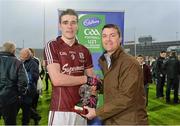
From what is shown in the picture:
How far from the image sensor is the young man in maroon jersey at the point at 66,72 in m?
3.71

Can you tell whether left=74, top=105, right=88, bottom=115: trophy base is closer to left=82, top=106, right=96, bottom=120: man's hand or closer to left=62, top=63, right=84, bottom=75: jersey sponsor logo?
left=82, top=106, right=96, bottom=120: man's hand

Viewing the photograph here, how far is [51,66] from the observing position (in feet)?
12.3

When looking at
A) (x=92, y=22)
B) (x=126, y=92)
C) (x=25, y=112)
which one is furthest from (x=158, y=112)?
(x=126, y=92)

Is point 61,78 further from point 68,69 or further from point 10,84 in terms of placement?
point 10,84

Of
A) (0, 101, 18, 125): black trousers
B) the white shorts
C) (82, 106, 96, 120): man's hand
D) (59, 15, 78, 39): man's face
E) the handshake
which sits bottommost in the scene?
(0, 101, 18, 125): black trousers

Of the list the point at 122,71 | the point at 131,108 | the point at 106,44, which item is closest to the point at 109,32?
the point at 106,44

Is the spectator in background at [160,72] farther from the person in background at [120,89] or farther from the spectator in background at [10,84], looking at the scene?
the person in background at [120,89]

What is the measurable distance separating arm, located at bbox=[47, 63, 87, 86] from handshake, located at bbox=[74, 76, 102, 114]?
59 millimetres

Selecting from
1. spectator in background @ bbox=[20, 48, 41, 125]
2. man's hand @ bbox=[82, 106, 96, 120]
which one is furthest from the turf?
man's hand @ bbox=[82, 106, 96, 120]

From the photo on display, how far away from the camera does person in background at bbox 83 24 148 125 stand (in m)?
3.40

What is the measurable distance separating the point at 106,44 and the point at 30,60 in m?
5.28

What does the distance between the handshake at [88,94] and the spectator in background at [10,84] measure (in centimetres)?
310

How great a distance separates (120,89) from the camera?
11.2 feet

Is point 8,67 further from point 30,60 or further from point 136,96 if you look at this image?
point 136,96
